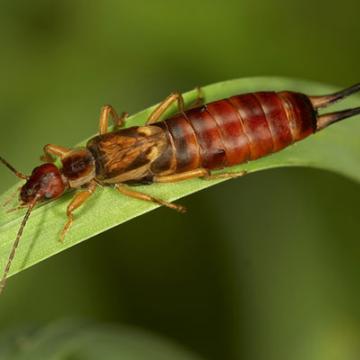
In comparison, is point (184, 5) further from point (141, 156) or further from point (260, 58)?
point (141, 156)

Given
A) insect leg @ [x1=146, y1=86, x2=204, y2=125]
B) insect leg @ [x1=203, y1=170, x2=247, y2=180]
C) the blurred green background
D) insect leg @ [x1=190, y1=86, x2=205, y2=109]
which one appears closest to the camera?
insect leg @ [x1=203, y1=170, x2=247, y2=180]

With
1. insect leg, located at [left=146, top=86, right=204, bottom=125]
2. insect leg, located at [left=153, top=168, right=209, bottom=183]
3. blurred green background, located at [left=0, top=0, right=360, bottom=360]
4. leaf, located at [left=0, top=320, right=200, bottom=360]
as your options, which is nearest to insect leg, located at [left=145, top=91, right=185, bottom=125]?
insect leg, located at [left=146, top=86, right=204, bottom=125]

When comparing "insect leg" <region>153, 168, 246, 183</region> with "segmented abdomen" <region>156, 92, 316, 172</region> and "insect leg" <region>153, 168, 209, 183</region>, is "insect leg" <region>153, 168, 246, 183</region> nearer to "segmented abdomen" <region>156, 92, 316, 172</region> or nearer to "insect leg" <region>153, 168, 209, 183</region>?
"insect leg" <region>153, 168, 209, 183</region>

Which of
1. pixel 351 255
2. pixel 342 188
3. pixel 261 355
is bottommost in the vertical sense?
pixel 261 355

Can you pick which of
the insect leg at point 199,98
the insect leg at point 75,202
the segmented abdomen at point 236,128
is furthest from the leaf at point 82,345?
the insect leg at point 199,98

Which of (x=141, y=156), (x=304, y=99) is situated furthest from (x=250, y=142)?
(x=141, y=156)
